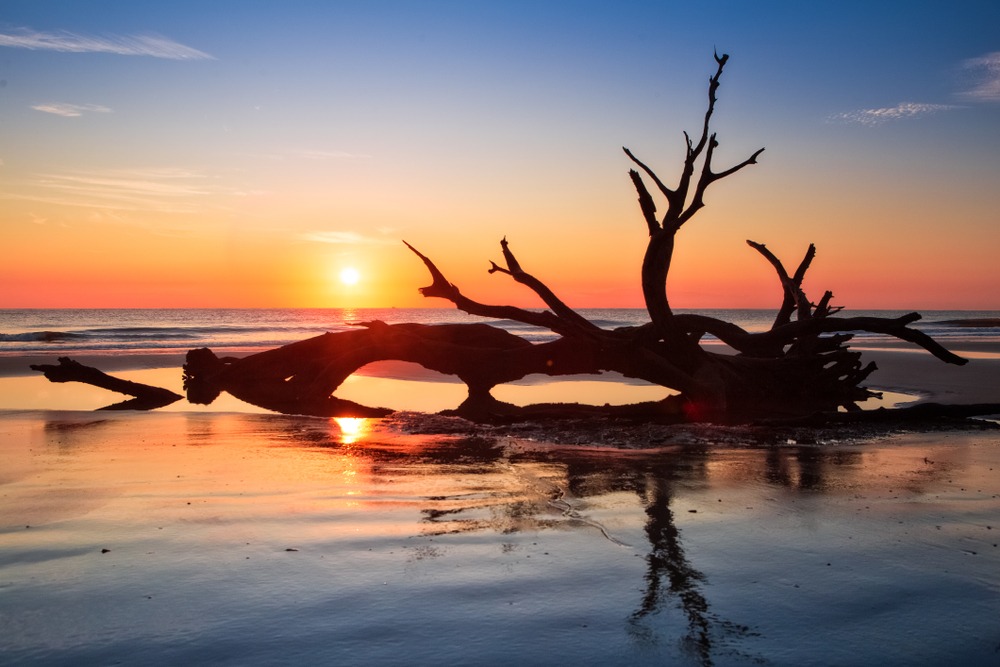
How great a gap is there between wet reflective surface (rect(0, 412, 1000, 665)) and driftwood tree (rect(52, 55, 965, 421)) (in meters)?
3.52

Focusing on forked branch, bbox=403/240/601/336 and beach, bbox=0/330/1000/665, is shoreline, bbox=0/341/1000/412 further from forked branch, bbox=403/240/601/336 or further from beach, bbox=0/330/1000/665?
beach, bbox=0/330/1000/665

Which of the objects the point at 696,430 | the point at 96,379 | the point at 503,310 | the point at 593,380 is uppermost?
the point at 503,310

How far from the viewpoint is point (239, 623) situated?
320cm

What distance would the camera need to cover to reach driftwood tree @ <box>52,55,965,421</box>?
1034 cm

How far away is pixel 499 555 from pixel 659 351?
7.42 meters

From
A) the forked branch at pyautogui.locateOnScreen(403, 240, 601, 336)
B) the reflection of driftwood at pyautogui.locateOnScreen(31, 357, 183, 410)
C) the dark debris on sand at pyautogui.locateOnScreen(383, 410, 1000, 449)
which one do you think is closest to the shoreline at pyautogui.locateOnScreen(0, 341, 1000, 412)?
the reflection of driftwood at pyautogui.locateOnScreen(31, 357, 183, 410)

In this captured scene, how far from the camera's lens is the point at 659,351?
36.4 feet

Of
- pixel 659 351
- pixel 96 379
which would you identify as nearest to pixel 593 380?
pixel 659 351

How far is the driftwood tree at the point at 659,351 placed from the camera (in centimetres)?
1034

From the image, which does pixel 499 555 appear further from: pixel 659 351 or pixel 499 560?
pixel 659 351

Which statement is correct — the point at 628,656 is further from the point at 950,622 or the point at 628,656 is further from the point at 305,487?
the point at 305,487

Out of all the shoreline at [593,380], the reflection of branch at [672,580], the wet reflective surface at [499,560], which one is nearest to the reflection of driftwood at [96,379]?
the shoreline at [593,380]

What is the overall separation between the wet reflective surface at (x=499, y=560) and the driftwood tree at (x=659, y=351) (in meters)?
3.52

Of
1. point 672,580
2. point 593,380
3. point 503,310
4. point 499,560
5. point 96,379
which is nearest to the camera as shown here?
point 672,580
